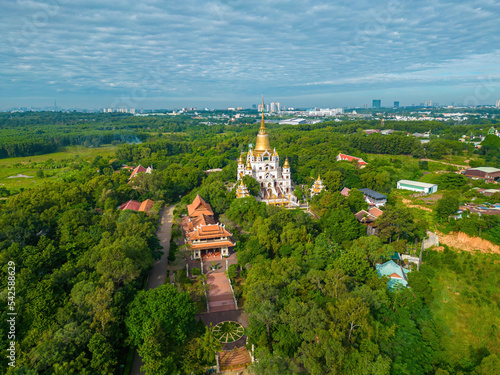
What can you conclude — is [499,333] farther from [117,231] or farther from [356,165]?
[356,165]

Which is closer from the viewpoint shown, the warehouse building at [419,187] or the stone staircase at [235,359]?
the stone staircase at [235,359]

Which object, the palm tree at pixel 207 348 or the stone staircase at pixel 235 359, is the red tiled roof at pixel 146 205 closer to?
the stone staircase at pixel 235 359

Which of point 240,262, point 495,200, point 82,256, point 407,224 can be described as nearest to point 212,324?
point 240,262

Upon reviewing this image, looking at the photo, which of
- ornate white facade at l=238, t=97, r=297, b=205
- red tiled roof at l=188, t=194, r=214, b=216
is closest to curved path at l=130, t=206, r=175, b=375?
red tiled roof at l=188, t=194, r=214, b=216

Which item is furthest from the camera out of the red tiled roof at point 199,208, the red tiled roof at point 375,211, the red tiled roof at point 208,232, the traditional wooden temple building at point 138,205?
the traditional wooden temple building at point 138,205

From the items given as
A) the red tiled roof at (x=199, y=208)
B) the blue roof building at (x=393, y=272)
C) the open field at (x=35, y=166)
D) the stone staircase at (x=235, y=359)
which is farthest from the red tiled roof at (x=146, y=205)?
the blue roof building at (x=393, y=272)
